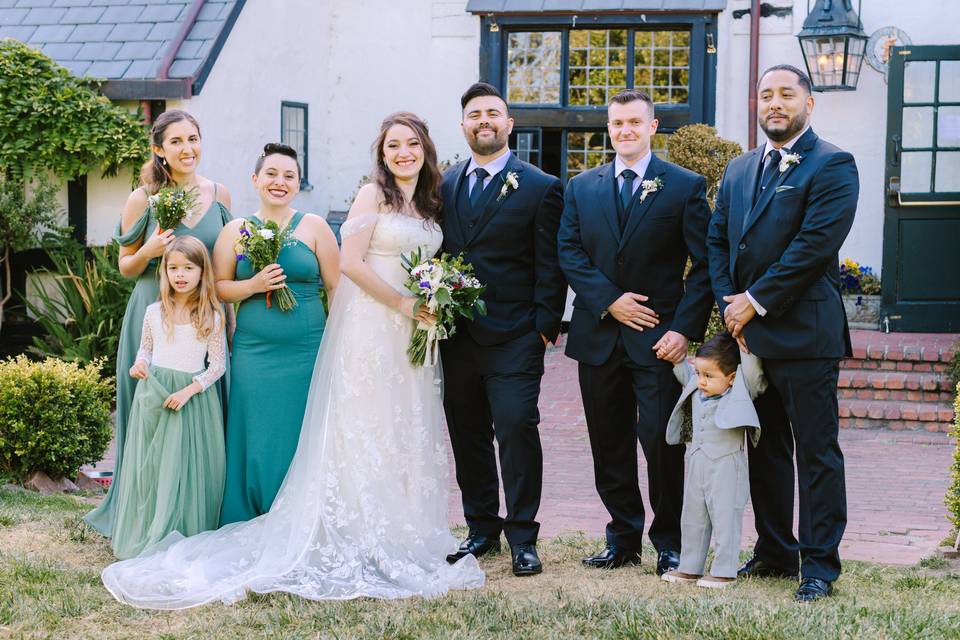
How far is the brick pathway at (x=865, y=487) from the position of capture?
6555 millimetres

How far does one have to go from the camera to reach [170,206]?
5.84 metres

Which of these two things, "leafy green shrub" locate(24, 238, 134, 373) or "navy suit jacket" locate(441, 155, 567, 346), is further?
"leafy green shrub" locate(24, 238, 134, 373)

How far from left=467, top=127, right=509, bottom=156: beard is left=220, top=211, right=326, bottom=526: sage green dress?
99 cm

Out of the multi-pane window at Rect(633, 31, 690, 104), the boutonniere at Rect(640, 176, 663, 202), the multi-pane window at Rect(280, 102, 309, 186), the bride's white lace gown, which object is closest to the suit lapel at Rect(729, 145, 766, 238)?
the boutonniere at Rect(640, 176, 663, 202)

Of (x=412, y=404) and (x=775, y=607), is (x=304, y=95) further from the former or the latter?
(x=775, y=607)

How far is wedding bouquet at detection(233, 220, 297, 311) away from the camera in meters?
5.64

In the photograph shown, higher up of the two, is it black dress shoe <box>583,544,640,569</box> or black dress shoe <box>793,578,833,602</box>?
black dress shoe <box>793,578,833,602</box>

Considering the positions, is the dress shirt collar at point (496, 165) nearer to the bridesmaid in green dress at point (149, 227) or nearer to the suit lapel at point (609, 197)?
the suit lapel at point (609, 197)

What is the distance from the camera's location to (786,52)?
1254cm

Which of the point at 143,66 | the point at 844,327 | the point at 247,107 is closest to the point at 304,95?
the point at 247,107

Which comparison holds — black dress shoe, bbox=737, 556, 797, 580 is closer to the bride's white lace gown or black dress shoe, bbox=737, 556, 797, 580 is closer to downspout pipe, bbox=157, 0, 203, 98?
the bride's white lace gown

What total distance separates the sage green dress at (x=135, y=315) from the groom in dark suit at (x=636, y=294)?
185cm

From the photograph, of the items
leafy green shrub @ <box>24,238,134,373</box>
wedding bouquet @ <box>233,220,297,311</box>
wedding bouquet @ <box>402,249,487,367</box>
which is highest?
wedding bouquet @ <box>233,220,297,311</box>

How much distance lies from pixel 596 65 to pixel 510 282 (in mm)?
8042
